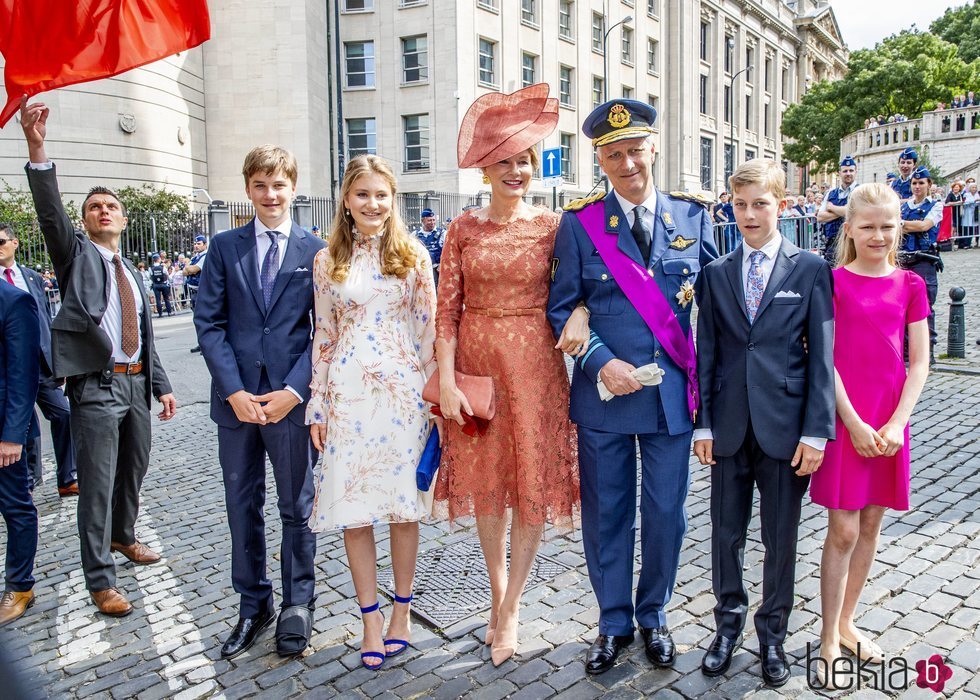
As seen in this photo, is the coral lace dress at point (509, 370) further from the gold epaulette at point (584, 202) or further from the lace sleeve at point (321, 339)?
the lace sleeve at point (321, 339)

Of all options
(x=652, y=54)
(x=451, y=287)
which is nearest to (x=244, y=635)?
(x=451, y=287)

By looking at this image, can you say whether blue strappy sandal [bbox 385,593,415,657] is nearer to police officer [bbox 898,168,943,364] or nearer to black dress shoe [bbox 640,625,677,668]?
black dress shoe [bbox 640,625,677,668]

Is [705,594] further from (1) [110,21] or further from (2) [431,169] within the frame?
(2) [431,169]

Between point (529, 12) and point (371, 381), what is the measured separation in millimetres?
38784

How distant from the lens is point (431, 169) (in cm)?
3575

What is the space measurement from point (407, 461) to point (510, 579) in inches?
28.8

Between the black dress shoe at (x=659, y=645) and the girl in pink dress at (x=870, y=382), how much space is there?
60 cm

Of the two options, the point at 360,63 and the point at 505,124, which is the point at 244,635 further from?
the point at 360,63

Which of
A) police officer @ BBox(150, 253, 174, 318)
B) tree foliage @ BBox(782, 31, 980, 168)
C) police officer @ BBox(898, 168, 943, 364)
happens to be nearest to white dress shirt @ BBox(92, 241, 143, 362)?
police officer @ BBox(898, 168, 943, 364)

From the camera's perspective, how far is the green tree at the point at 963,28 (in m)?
55.9

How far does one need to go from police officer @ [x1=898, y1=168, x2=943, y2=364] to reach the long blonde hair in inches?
269

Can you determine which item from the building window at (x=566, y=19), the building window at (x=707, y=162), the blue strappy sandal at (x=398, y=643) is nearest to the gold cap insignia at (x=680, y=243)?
the blue strappy sandal at (x=398, y=643)

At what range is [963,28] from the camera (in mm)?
57781

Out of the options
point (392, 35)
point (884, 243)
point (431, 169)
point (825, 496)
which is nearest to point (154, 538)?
point (825, 496)
